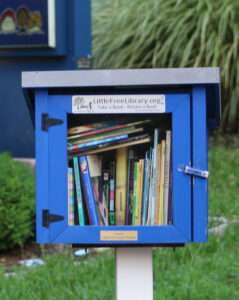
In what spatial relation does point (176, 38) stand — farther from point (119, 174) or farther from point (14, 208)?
point (119, 174)

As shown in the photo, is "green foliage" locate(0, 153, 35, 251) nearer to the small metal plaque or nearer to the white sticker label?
the small metal plaque

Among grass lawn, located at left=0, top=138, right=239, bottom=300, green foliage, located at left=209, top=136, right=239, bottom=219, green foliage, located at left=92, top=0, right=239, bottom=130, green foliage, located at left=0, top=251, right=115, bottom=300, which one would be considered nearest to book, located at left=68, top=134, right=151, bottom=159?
grass lawn, located at left=0, top=138, right=239, bottom=300

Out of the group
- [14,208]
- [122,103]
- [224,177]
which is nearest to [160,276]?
[14,208]

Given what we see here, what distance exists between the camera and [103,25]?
27.0ft

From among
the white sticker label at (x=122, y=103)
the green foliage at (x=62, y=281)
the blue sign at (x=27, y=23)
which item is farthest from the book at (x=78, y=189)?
the blue sign at (x=27, y=23)

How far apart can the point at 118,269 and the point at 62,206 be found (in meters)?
0.39

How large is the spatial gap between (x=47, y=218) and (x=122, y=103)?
482 millimetres

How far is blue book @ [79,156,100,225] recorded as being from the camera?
1.88 meters

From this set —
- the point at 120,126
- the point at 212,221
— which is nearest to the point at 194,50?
the point at 212,221

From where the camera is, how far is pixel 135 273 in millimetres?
2031

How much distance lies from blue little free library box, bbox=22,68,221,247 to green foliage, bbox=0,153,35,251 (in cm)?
193

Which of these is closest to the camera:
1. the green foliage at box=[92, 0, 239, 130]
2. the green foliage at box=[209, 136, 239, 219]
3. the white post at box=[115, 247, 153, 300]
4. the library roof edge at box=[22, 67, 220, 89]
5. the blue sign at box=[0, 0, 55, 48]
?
the library roof edge at box=[22, 67, 220, 89]

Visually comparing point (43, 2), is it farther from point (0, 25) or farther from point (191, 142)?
point (191, 142)

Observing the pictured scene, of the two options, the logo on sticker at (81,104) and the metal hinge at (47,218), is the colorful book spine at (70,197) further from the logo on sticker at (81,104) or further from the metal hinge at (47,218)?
the logo on sticker at (81,104)
